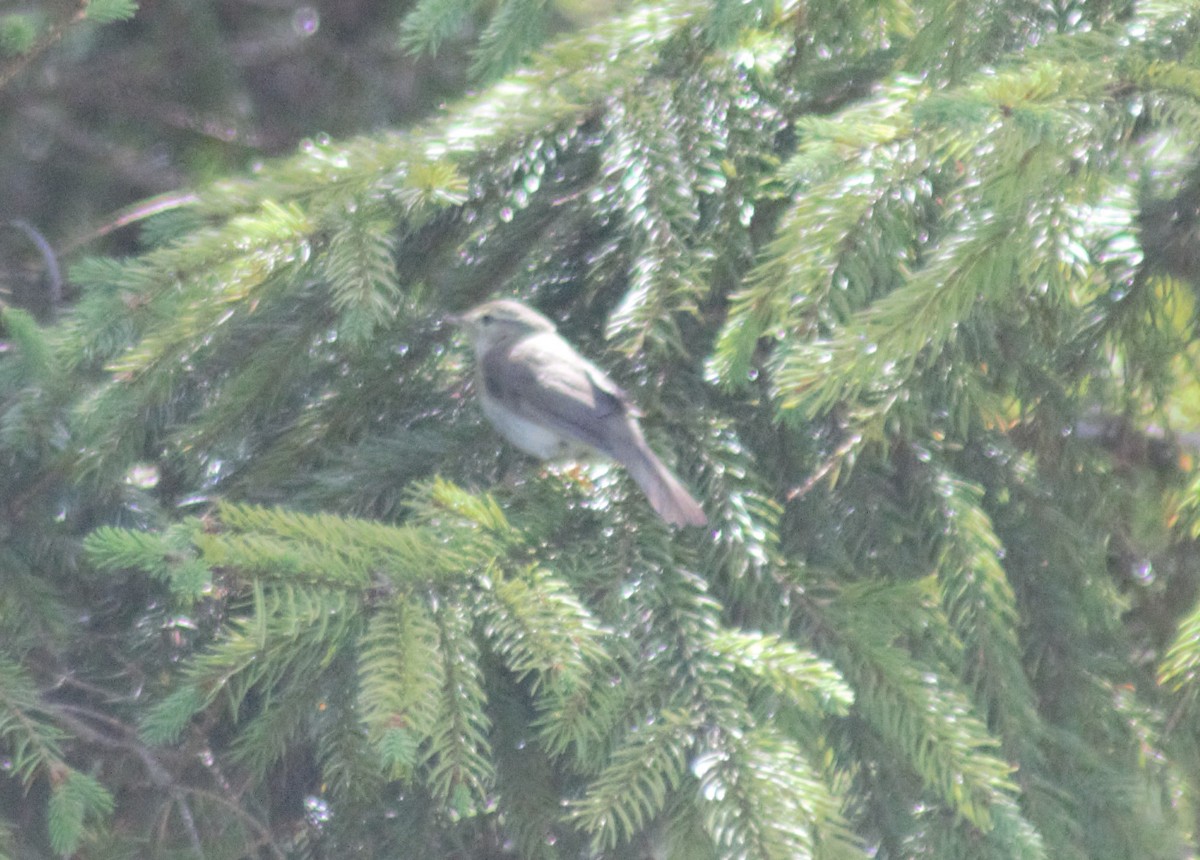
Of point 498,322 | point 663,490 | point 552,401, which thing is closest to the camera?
point 663,490

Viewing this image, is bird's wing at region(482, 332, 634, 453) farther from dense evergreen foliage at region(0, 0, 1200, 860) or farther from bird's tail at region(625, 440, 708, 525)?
bird's tail at region(625, 440, 708, 525)

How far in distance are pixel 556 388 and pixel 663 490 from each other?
1.10 m

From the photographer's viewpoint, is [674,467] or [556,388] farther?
[556,388]

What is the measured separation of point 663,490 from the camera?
211cm

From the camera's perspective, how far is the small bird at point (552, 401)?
7.04ft

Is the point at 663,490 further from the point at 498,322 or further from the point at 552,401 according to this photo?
the point at 552,401

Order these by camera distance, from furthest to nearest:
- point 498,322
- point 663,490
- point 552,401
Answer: point 552,401
point 498,322
point 663,490

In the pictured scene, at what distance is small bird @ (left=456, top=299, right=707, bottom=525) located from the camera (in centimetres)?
215

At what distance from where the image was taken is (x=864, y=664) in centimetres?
191

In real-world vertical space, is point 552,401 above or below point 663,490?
below

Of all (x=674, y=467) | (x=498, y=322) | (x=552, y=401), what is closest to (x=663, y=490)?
(x=674, y=467)

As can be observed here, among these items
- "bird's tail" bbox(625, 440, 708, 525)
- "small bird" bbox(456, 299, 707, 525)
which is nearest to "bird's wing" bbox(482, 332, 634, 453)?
"small bird" bbox(456, 299, 707, 525)

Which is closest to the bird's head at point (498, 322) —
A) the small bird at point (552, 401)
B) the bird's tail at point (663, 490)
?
the small bird at point (552, 401)

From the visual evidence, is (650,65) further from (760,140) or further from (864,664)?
(864,664)
